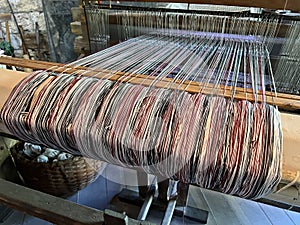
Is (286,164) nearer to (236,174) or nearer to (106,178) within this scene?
(236,174)

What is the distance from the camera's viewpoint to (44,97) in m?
0.48

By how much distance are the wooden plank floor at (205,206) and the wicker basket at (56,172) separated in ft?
0.37

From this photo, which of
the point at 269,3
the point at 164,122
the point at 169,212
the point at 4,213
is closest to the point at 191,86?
the point at 164,122

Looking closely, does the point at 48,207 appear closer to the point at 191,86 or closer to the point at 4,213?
the point at 191,86

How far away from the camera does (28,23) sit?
94.6 inches

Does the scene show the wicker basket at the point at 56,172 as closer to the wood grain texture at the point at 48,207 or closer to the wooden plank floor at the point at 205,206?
the wooden plank floor at the point at 205,206

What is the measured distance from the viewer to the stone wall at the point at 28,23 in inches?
91.3

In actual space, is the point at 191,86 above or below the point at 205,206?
above

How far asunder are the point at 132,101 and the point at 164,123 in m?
0.08

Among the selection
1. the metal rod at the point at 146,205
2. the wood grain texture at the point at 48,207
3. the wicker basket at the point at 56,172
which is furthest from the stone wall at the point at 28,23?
the wood grain texture at the point at 48,207

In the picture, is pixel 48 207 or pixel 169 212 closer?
pixel 48 207

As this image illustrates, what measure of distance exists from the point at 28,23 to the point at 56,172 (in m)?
1.78

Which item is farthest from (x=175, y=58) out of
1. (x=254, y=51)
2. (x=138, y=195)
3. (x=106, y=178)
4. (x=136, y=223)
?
(x=106, y=178)

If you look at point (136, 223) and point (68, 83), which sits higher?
point (68, 83)
